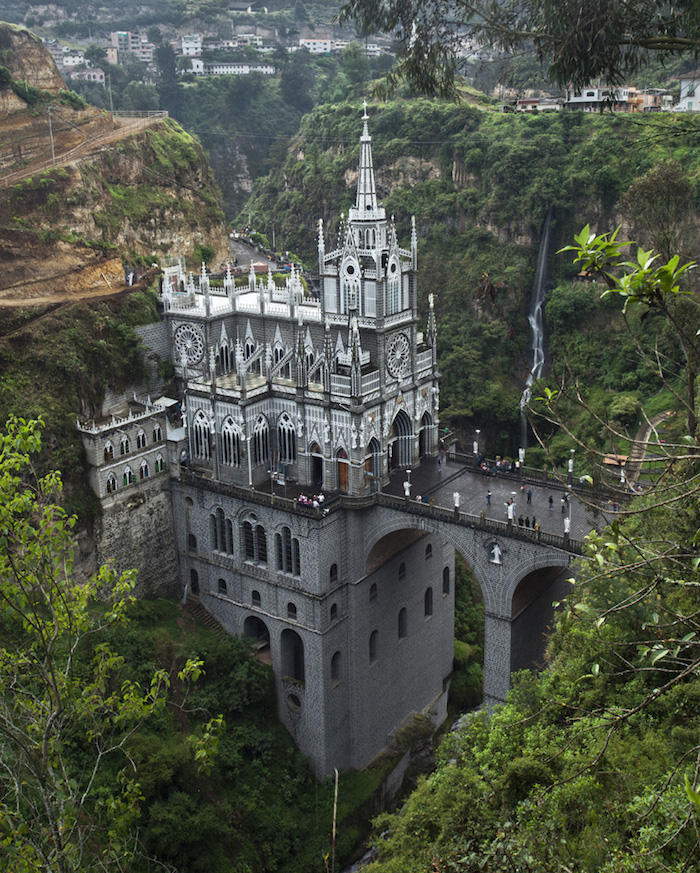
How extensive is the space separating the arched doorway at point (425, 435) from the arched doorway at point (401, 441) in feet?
3.85

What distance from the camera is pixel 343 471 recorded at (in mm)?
43656

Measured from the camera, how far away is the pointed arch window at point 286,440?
45062mm

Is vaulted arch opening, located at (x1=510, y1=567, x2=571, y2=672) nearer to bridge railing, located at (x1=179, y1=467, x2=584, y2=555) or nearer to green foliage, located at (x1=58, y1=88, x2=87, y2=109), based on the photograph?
bridge railing, located at (x1=179, y1=467, x2=584, y2=555)

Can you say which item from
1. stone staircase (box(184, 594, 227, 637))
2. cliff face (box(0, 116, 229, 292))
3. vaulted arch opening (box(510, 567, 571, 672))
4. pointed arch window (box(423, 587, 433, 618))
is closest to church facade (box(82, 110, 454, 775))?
pointed arch window (box(423, 587, 433, 618))

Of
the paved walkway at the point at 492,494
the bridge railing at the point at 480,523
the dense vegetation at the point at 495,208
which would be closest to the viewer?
the bridge railing at the point at 480,523

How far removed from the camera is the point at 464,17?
20.8m

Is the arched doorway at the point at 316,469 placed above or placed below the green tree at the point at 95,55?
below

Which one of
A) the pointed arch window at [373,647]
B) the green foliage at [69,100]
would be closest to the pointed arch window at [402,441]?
the pointed arch window at [373,647]

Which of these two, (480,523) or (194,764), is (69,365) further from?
(480,523)

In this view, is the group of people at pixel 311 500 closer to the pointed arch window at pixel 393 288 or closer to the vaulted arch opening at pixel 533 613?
the pointed arch window at pixel 393 288

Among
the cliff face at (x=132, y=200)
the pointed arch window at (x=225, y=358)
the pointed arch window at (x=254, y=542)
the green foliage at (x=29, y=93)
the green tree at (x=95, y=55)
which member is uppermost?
the green tree at (x=95, y=55)

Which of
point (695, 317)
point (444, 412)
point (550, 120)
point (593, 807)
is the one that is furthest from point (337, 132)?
point (593, 807)

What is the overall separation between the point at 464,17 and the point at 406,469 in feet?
90.6

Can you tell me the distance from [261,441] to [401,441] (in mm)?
7366
